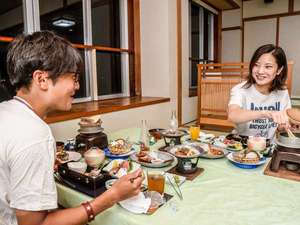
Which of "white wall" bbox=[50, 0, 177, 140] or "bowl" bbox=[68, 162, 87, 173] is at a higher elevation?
"white wall" bbox=[50, 0, 177, 140]

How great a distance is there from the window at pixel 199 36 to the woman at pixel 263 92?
231 cm

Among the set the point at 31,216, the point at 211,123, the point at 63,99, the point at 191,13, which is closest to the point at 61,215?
the point at 31,216

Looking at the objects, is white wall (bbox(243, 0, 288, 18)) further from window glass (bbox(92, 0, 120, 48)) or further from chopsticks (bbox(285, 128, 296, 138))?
chopsticks (bbox(285, 128, 296, 138))

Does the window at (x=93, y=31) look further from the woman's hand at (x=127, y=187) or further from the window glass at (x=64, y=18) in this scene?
the woman's hand at (x=127, y=187)

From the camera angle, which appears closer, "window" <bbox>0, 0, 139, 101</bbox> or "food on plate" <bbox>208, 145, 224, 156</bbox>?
"food on plate" <bbox>208, 145, 224, 156</bbox>

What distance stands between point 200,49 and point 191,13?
0.70 m

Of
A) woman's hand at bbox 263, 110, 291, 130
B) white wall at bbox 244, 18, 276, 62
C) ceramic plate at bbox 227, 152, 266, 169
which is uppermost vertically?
white wall at bbox 244, 18, 276, 62

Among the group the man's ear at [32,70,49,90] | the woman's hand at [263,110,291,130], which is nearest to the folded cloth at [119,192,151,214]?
the man's ear at [32,70,49,90]

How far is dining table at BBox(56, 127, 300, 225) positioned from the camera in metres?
0.75

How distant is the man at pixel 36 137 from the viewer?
0.63 meters

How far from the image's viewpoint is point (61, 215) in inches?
27.4

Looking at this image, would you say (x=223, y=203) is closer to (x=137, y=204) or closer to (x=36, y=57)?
(x=137, y=204)

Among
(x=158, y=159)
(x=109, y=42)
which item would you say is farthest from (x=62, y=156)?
(x=109, y=42)

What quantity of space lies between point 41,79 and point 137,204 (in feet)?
1.63
